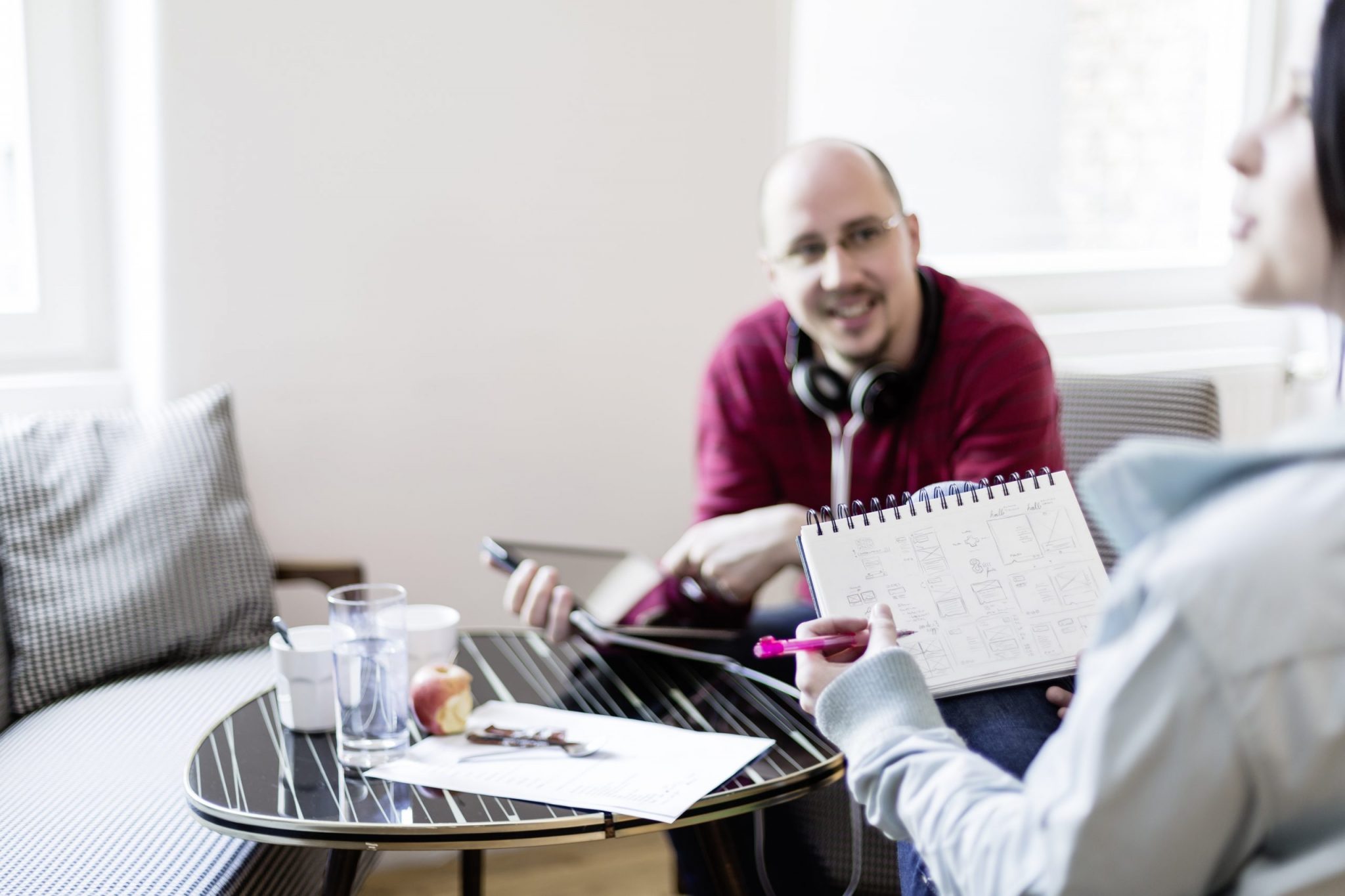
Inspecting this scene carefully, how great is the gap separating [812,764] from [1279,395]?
2.26m

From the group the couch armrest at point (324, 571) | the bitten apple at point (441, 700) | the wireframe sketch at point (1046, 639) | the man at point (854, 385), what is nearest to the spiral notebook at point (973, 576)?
the wireframe sketch at point (1046, 639)

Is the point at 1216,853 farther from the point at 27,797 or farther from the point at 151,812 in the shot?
the point at 27,797

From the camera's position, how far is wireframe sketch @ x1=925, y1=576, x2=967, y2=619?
114 cm

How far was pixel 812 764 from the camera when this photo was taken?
1.28 m

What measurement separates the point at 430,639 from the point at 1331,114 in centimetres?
106

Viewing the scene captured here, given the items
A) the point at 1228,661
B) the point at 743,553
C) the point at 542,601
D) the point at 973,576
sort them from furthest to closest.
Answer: the point at 743,553, the point at 542,601, the point at 973,576, the point at 1228,661

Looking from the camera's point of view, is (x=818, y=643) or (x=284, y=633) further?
(x=284, y=633)

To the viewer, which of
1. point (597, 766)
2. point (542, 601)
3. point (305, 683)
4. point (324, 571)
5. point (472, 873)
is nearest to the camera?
point (597, 766)

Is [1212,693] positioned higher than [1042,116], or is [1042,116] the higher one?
[1042,116]

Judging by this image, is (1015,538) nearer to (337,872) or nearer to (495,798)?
(495,798)

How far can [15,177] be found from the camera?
2.16 m

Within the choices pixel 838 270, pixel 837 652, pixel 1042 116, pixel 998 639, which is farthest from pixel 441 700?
pixel 1042 116

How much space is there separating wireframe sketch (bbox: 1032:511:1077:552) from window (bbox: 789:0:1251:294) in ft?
5.24

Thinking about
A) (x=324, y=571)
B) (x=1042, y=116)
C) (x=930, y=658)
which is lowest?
(x=324, y=571)
